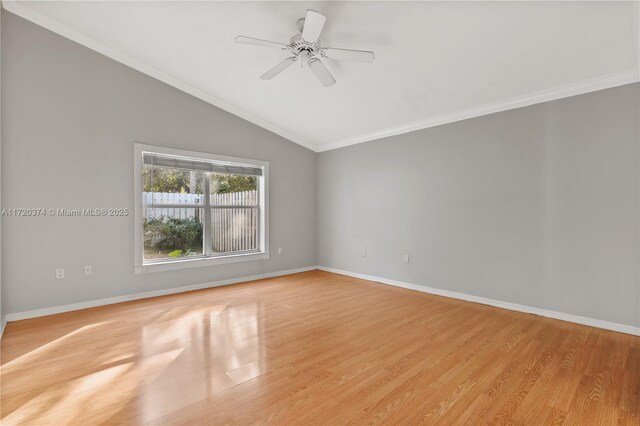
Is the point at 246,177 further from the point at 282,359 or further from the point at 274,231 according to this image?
the point at 282,359

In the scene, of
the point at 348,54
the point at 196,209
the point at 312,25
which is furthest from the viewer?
the point at 196,209

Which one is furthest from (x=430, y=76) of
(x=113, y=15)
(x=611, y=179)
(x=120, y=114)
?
(x=120, y=114)

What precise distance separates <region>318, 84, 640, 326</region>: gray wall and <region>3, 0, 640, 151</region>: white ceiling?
0.32 meters

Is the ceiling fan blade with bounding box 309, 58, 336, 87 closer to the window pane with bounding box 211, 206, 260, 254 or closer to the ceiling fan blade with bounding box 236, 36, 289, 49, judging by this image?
the ceiling fan blade with bounding box 236, 36, 289, 49

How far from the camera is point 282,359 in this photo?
2424 mm

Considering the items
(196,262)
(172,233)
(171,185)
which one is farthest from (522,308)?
(171,185)

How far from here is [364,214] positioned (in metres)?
5.39

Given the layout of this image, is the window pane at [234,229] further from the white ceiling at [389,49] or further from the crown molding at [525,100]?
the crown molding at [525,100]

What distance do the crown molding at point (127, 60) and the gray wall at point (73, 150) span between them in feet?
0.24

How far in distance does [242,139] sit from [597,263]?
16.2 feet

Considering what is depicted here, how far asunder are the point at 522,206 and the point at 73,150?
212 inches

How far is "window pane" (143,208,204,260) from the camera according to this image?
430 centimetres

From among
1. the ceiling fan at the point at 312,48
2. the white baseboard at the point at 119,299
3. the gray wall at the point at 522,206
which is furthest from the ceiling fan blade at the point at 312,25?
the white baseboard at the point at 119,299

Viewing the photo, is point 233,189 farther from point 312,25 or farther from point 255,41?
point 312,25
